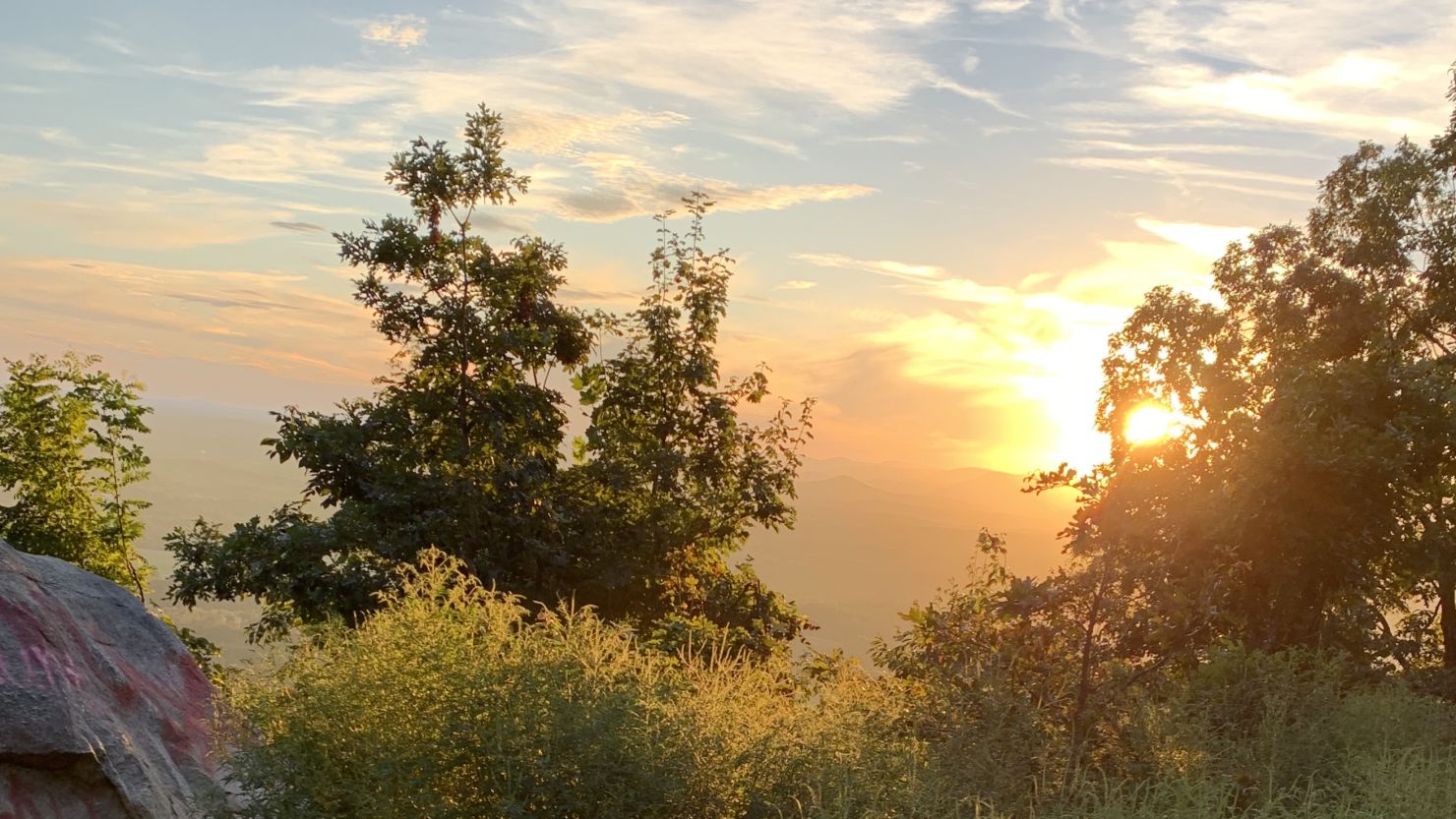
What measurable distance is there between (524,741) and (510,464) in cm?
1127

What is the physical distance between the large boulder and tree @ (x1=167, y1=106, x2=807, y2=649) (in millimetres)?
6663

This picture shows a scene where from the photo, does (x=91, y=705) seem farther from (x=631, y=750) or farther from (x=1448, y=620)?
(x=1448, y=620)

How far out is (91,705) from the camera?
792 centimetres

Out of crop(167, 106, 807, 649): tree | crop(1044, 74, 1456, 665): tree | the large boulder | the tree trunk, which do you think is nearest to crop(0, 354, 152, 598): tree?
crop(167, 106, 807, 649): tree

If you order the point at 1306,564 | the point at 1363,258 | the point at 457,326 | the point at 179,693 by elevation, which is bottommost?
the point at 179,693

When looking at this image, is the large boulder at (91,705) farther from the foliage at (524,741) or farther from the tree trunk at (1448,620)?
the tree trunk at (1448,620)

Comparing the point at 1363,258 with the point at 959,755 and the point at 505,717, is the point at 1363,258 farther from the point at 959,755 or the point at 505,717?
the point at 505,717

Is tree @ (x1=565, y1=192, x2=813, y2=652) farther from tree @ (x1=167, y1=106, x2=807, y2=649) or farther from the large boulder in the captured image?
the large boulder

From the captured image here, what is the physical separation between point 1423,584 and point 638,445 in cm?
1190

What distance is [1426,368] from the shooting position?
45.4ft

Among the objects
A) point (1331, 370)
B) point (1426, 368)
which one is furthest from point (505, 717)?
point (1426, 368)

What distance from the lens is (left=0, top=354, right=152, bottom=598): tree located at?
2084cm

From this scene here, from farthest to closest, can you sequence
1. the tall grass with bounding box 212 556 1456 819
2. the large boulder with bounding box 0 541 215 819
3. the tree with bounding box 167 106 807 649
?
the tree with bounding box 167 106 807 649 → the large boulder with bounding box 0 541 215 819 → the tall grass with bounding box 212 556 1456 819

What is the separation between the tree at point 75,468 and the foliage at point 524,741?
15403mm
